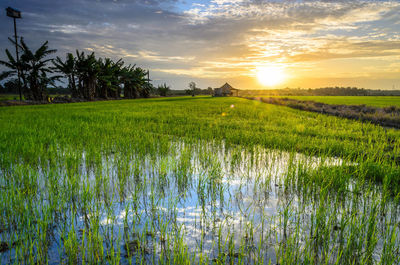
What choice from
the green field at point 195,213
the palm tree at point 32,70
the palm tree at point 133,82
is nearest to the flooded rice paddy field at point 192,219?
the green field at point 195,213

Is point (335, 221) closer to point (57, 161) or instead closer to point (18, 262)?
point (18, 262)

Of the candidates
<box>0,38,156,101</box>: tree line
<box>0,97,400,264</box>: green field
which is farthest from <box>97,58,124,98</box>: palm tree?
<box>0,97,400,264</box>: green field

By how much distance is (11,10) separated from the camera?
2552 cm

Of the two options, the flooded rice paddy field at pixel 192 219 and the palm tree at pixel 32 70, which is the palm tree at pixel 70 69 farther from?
the flooded rice paddy field at pixel 192 219

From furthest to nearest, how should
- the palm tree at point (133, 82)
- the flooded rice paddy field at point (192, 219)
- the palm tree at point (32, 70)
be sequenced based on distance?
the palm tree at point (133, 82), the palm tree at point (32, 70), the flooded rice paddy field at point (192, 219)

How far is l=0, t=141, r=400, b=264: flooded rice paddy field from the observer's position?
1.96 metres

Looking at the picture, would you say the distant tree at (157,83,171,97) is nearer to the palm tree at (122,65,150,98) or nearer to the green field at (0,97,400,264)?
the palm tree at (122,65,150,98)

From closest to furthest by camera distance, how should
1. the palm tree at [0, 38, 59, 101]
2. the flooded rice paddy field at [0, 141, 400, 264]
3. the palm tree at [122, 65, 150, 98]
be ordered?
the flooded rice paddy field at [0, 141, 400, 264], the palm tree at [0, 38, 59, 101], the palm tree at [122, 65, 150, 98]

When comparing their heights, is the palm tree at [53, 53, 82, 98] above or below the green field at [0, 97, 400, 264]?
above

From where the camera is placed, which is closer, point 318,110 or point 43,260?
point 43,260

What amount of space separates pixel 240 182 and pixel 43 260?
2.73m

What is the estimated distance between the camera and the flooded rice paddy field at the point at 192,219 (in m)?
1.96

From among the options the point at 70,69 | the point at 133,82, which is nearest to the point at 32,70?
the point at 70,69

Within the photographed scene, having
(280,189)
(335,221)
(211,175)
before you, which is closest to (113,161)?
(211,175)
